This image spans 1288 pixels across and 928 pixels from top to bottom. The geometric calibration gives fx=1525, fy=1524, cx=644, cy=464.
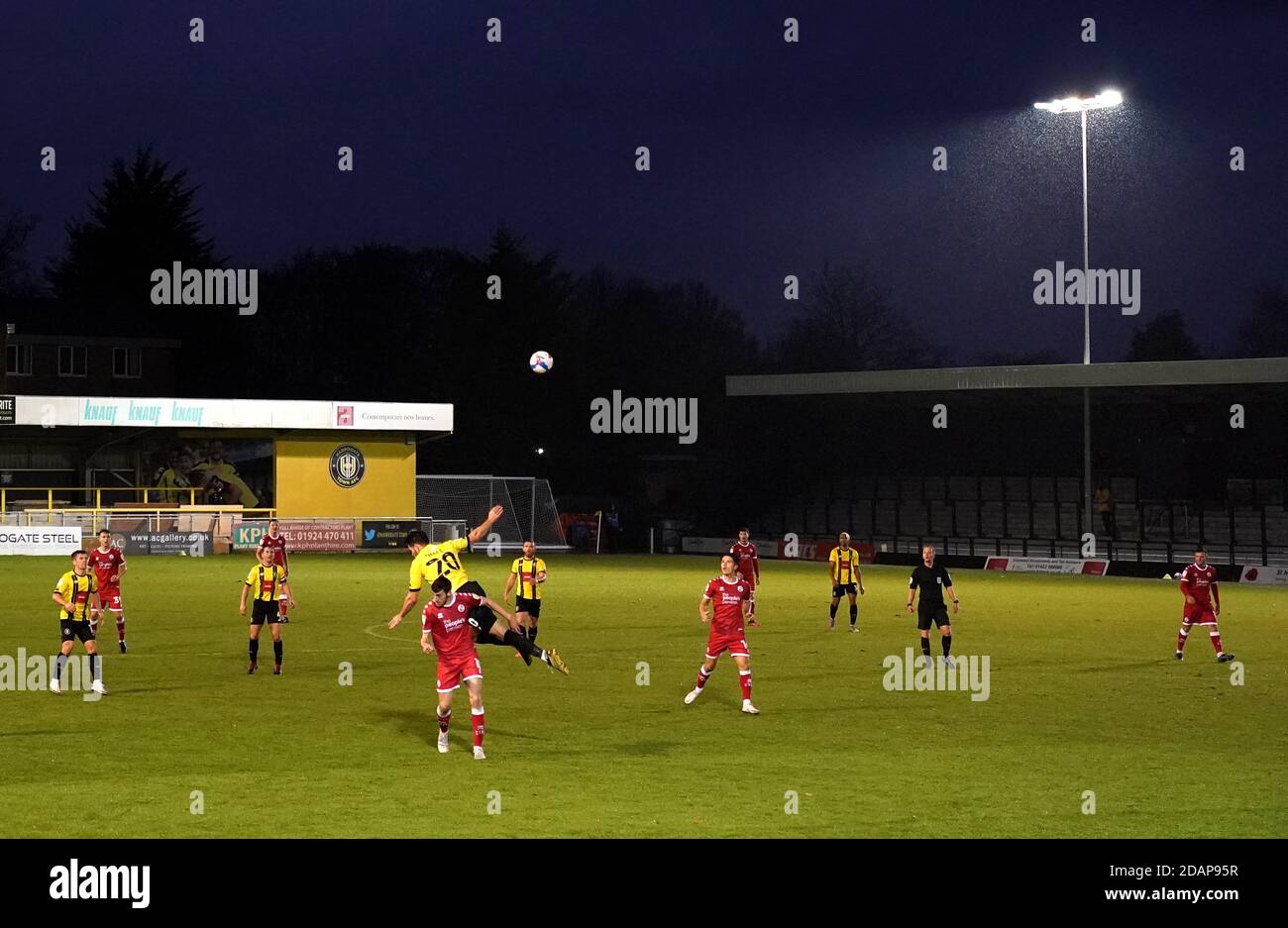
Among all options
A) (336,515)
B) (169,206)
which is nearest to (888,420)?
(336,515)

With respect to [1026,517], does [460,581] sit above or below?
below

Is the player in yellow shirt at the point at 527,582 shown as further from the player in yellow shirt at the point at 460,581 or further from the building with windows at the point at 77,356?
the building with windows at the point at 77,356

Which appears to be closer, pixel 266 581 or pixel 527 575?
pixel 266 581

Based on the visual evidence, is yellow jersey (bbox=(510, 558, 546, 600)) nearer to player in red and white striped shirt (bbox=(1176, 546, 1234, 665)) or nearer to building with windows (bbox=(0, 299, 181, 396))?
player in red and white striped shirt (bbox=(1176, 546, 1234, 665))

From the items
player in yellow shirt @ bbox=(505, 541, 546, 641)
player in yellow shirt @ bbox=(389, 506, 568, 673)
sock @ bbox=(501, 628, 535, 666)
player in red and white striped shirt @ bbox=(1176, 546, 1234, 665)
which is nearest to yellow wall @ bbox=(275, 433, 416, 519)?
player in yellow shirt @ bbox=(505, 541, 546, 641)

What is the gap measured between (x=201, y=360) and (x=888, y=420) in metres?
45.7

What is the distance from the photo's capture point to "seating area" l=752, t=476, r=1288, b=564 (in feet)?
197

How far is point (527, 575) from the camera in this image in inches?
1059

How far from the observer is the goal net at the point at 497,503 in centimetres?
6644

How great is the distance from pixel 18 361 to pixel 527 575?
6127 cm

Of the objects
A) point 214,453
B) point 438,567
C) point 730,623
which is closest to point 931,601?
point 730,623

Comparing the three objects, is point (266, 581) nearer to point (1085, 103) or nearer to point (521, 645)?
point (521, 645)

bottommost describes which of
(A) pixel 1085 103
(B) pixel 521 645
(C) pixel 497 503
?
(B) pixel 521 645

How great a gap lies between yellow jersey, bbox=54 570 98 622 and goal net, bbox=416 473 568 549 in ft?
146
